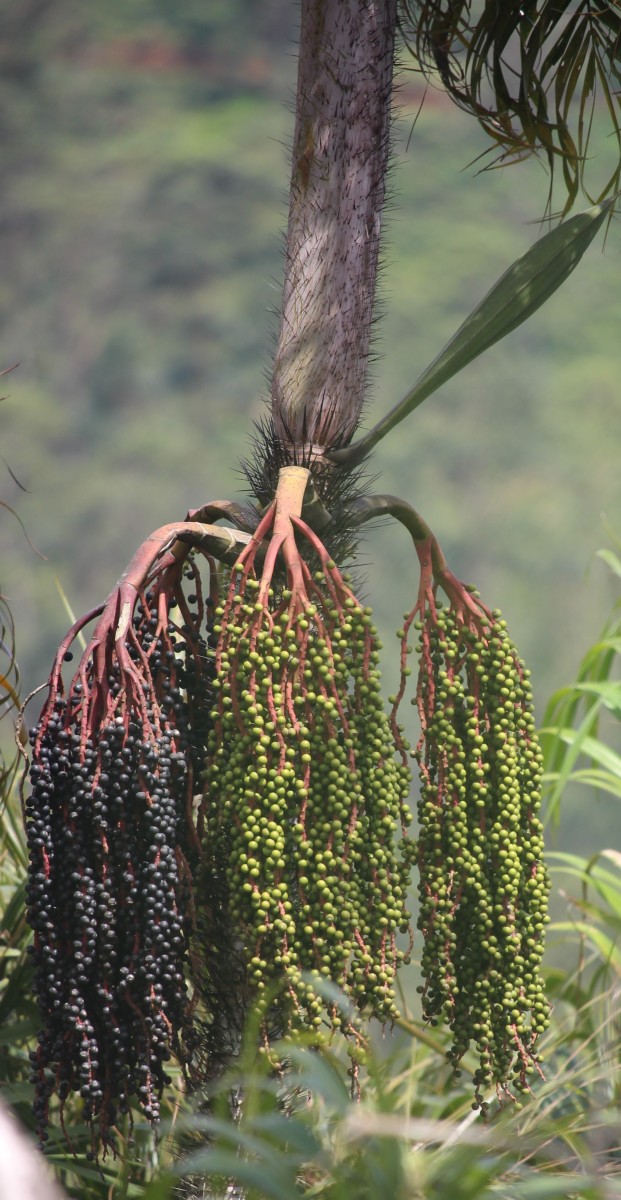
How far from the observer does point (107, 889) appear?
58cm

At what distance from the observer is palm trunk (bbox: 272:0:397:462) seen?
68cm

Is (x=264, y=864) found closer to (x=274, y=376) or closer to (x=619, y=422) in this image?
(x=274, y=376)

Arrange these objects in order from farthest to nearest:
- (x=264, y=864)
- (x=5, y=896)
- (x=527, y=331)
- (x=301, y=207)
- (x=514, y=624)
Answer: (x=527, y=331)
(x=514, y=624)
(x=5, y=896)
(x=301, y=207)
(x=264, y=864)

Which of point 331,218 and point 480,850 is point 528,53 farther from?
point 480,850

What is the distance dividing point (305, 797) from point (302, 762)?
0.9 inches

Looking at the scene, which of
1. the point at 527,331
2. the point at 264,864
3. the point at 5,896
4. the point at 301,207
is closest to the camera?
the point at 264,864

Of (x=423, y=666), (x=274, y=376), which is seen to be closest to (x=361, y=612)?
(x=423, y=666)

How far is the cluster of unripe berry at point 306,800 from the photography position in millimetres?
574

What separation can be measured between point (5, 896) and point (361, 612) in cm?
87

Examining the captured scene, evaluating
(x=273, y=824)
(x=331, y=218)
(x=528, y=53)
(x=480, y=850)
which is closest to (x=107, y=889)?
(x=273, y=824)

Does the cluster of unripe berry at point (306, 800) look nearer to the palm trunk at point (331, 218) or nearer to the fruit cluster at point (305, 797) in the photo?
the fruit cluster at point (305, 797)

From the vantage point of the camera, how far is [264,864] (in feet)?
1.89

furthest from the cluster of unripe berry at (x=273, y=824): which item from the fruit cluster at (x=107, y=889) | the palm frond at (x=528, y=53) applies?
the palm frond at (x=528, y=53)

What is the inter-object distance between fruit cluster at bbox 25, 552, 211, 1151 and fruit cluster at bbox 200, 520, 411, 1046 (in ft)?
0.12
